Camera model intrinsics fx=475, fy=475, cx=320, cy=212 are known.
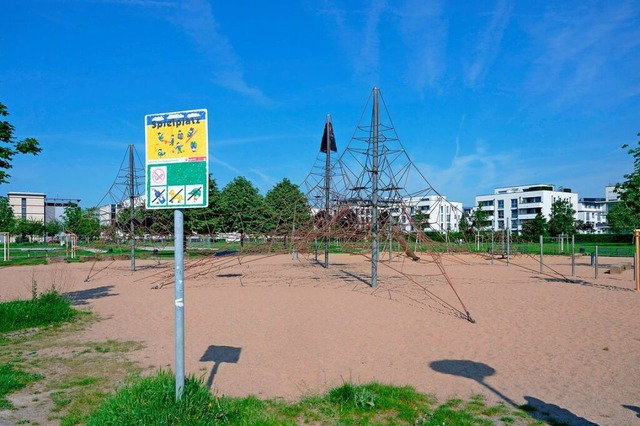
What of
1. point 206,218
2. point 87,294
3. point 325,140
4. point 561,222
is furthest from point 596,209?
point 87,294

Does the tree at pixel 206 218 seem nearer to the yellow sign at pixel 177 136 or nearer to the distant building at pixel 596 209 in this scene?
the yellow sign at pixel 177 136

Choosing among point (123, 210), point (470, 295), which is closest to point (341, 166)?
point (470, 295)

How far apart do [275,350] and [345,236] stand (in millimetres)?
8127

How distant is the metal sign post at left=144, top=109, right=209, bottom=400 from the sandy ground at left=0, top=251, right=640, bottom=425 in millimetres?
1816

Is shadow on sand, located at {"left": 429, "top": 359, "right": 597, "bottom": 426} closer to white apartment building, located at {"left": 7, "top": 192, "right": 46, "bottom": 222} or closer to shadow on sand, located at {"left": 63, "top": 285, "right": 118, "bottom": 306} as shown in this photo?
shadow on sand, located at {"left": 63, "top": 285, "right": 118, "bottom": 306}

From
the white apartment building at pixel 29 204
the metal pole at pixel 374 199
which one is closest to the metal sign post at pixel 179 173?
the metal pole at pixel 374 199

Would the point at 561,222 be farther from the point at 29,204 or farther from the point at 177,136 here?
the point at 29,204

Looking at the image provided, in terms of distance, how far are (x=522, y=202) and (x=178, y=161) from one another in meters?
89.2

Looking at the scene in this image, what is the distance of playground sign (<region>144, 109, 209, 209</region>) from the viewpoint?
4.09m

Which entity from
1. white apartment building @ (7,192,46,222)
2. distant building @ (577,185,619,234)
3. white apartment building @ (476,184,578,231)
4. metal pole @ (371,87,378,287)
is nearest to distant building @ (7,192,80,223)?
white apartment building @ (7,192,46,222)

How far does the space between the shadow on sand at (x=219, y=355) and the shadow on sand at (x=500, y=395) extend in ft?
9.58

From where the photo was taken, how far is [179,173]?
4.15 metres

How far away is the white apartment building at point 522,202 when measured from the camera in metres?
82.4

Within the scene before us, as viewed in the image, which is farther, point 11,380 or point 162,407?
point 11,380
